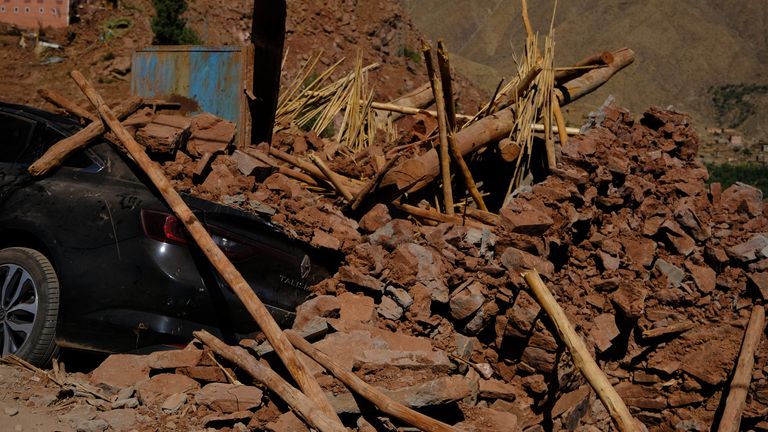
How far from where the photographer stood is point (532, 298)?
17.0ft

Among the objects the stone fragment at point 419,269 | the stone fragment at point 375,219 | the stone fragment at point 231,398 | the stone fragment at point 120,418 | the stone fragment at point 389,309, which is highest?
the stone fragment at point 375,219

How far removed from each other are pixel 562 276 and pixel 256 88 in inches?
137

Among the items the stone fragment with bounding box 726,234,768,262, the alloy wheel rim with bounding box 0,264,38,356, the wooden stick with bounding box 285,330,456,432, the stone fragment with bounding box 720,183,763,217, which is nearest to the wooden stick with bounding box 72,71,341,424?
the wooden stick with bounding box 285,330,456,432

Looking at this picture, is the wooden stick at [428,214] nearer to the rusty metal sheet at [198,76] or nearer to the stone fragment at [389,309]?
the stone fragment at [389,309]

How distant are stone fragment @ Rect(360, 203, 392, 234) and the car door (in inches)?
99.1

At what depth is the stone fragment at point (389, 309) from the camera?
5.19 meters

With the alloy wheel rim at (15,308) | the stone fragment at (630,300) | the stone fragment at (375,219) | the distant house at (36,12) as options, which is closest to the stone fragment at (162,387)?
the alloy wheel rim at (15,308)

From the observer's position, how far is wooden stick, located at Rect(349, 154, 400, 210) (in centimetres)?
581

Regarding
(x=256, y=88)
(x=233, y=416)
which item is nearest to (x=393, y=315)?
(x=233, y=416)

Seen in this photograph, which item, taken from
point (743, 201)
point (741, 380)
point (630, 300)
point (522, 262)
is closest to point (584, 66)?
point (743, 201)

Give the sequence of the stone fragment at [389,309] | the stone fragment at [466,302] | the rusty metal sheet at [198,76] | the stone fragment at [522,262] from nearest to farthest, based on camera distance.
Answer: the stone fragment at [389,309] → the stone fragment at [466,302] → the stone fragment at [522,262] → the rusty metal sheet at [198,76]

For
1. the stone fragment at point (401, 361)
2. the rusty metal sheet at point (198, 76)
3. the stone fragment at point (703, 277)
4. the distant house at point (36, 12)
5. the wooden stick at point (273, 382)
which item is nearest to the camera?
the wooden stick at point (273, 382)

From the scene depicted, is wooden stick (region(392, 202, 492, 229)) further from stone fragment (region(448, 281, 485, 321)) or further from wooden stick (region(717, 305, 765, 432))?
wooden stick (region(717, 305, 765, 432))

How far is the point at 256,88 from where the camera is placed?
7219 mm
